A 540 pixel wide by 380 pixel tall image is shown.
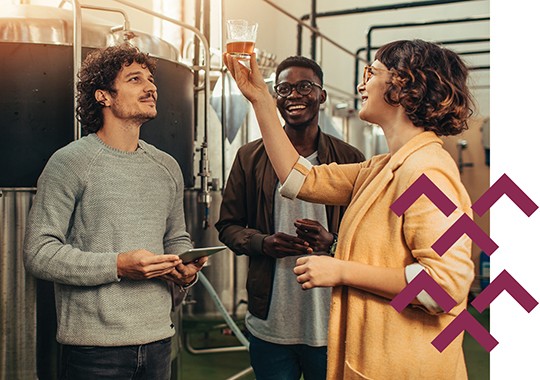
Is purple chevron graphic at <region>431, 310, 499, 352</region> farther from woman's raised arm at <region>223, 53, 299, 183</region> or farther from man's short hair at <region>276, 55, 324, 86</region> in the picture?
man's short hair at <region>276, 55, 324, 86</region>

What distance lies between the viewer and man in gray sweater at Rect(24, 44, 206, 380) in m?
1.55

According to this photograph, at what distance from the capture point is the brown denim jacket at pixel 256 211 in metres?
1.94

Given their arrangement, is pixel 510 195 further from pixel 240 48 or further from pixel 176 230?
pixel 176 230

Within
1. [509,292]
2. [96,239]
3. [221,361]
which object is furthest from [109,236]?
[221,361]

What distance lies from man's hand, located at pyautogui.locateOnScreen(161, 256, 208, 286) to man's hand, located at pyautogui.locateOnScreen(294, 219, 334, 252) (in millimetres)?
302

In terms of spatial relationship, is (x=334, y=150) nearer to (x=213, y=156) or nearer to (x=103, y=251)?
(x=103, y=251)

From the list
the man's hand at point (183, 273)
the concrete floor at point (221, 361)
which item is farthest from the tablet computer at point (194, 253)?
the concrete floor at point (221, 361)

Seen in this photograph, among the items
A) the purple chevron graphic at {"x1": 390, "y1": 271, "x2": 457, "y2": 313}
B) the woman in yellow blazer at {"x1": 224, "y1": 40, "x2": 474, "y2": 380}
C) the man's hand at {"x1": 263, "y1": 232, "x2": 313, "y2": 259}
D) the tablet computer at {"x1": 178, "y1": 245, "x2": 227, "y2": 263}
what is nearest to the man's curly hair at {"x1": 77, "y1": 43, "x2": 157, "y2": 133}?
the tablet computer at {"x1": 178, "y1": 245, "x2": 227, "y2": 263}

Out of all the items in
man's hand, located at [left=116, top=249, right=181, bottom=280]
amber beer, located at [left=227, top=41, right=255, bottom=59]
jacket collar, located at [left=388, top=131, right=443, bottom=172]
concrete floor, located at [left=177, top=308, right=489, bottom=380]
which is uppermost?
amber beer, located at [left=227, top=41, right=255, bottom=59]

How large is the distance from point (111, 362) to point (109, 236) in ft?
1.06

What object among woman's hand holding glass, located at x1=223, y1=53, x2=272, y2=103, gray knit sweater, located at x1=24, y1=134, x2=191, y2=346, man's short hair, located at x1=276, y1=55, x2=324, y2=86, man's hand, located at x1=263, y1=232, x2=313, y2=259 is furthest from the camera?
man's short hair, located at x1=276, y1=55, x2=324, y2=86

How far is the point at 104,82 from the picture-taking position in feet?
5.57

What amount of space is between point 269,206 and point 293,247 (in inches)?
9.0

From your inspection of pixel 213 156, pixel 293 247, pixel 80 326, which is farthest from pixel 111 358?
pixel 213 156
